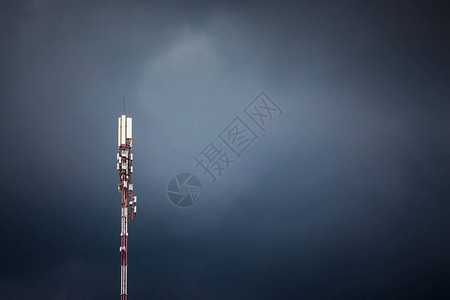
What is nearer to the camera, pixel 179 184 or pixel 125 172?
pixel 125 172

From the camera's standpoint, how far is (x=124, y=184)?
1442 inches

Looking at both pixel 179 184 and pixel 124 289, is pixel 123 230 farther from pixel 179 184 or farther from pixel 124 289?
pixel 179 184

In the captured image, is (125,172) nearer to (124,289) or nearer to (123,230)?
(123,230)

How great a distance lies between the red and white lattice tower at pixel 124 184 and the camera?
117 feet

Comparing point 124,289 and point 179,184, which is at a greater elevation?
point 179,184

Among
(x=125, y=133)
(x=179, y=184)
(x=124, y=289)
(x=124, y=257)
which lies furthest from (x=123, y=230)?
(x=179, y=184)

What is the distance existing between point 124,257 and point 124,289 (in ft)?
7.78

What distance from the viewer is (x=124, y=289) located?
3528cm

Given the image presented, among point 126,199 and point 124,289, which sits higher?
point 126,199

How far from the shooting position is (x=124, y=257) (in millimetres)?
35875

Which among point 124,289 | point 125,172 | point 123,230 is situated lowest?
point 124,289

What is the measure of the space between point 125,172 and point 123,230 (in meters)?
4.52

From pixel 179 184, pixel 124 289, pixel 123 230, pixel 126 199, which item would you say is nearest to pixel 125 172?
pixel 126 199

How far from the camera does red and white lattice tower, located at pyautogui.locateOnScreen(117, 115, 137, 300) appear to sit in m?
35.6
